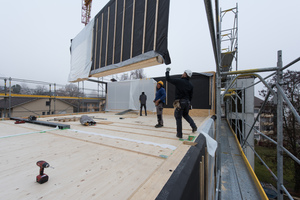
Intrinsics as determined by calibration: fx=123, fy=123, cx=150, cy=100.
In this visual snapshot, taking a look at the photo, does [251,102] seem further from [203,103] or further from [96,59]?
[96,59]

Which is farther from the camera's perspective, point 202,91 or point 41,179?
point 202,91

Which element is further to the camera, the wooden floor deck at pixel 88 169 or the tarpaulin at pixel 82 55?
the tarpaulin at pixel 82 55

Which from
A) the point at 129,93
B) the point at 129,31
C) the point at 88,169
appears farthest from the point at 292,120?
the point at 88,169

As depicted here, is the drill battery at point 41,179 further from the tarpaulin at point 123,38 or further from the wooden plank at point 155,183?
the tarpaulin at point 123,38

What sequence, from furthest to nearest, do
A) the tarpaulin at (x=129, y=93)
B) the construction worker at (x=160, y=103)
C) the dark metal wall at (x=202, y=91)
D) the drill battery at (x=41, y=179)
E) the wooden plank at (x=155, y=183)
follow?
the tarpaulin at (x=129, y=93) < the dark metal wall at (x=202, y=91) < the construction worker at (x=160, y=103) < the drill battery at (x=41, y=179) < the wooden plank at (x=155, y=183)

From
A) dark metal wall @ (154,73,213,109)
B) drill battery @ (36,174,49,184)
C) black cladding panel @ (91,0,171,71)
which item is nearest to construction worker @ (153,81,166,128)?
black cladding panel @ (91,0,171,71)

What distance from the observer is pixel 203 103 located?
6.94 m

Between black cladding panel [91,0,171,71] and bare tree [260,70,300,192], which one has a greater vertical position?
black cladding panel [91,0,171,71]

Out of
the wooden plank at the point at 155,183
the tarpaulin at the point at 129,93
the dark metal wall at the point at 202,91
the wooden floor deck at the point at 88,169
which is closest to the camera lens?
the wooden plank at the point at 155,183

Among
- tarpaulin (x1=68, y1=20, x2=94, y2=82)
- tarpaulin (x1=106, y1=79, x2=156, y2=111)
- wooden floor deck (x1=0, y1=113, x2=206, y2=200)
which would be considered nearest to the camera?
wooden floor deck (x1=0, y1=113, x2=206, y2=200)

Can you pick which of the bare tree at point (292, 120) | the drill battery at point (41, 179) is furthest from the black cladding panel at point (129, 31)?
the bare tree at point (292, 120)

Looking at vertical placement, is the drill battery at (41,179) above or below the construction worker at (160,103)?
below

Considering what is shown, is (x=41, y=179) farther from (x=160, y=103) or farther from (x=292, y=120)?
(x=292, y=120)

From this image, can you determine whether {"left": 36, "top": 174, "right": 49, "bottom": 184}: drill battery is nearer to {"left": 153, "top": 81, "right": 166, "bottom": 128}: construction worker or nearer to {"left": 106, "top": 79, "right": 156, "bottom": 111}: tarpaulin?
{"left": 153, "top": 81, "right": 166, "bottom": 128}: construction worker
